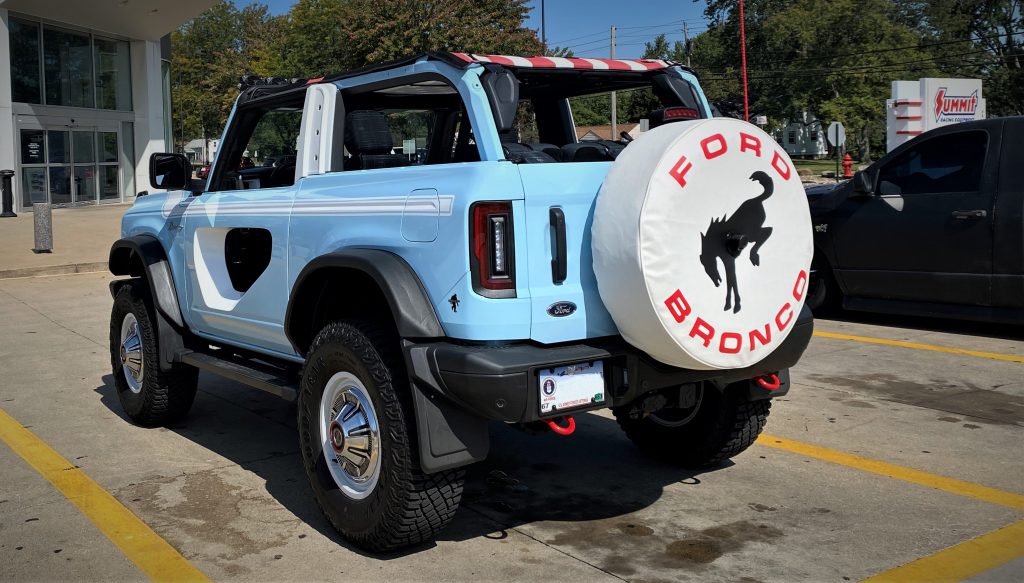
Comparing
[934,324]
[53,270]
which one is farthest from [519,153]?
[53,270]

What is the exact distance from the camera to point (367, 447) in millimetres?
4055

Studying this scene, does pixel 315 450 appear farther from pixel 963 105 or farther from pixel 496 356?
pixel 963 105

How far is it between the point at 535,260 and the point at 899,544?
192cm

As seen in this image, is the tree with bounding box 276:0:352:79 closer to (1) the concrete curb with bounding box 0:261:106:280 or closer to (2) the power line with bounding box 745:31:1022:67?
(1) the concrete curb with bounding box 0:261:106:280

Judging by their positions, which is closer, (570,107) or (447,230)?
(447,230)

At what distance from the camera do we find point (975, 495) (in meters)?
4.77

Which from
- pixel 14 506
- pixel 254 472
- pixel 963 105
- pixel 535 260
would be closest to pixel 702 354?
pixel 535 260

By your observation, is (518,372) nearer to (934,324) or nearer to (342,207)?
(342,207)

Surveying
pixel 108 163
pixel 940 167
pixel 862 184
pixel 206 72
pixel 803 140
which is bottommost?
pixel 862 184

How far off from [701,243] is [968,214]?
576cm

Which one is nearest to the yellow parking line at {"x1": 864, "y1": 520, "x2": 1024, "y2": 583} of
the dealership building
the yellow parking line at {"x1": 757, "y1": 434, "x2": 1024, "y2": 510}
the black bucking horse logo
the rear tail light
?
the yellow parking line at {"x1": 757, "y1": 434, "x2": 1024, "y2": 510}

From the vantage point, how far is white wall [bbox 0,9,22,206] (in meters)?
26.3

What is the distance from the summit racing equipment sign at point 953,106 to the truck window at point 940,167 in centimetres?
1764

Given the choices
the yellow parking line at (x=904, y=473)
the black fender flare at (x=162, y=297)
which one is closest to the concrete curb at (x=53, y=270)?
the black fender flare at (x=162, y=297)
